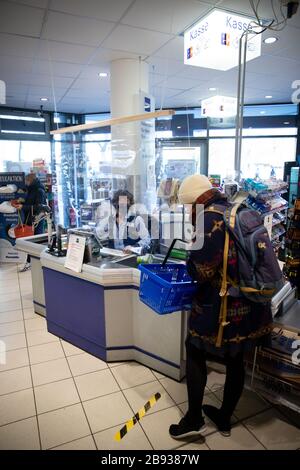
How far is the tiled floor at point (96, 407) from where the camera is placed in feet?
6.48

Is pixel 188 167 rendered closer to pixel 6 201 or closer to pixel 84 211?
pixel 84 211

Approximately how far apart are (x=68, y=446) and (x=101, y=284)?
3.61 ft

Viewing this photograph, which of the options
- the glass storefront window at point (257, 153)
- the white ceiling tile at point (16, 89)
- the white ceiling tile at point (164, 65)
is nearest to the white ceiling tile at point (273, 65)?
the white ceiling tile at point (164, 65)

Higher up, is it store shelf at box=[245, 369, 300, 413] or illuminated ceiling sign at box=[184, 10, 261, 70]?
illuminated ceiling sign at box=[184, 10, 261, 70]

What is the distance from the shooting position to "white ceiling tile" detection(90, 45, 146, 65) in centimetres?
404

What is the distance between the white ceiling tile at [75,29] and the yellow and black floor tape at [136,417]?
138 inches

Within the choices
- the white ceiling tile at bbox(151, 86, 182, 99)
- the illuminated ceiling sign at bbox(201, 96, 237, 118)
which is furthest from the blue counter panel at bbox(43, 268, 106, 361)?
the illuminated ceiling sign at bbox(201, 96, 237, 118)

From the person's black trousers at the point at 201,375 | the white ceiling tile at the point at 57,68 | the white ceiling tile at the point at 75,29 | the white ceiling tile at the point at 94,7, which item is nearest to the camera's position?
the person's black trousers at the point at 201,375

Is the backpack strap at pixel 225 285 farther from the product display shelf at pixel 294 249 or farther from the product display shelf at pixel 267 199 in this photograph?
the product display shelf at pixel 267 199

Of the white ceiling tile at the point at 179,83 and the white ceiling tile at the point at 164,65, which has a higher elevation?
the white ceiling tile at the point at 179,83

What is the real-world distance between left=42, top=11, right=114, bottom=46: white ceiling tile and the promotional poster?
2.93 metres

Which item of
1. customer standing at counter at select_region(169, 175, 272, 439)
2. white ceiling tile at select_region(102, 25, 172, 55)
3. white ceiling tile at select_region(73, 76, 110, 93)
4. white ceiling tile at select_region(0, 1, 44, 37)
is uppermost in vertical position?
white ceiling tile at select_region(73, 76, 110, 93)

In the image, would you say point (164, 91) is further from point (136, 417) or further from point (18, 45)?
point (136, 417)

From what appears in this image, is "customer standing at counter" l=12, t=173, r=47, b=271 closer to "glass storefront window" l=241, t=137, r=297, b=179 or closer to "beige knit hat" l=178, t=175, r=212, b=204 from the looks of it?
"beige knit hat" l=178, t=175, r=212, b=204
